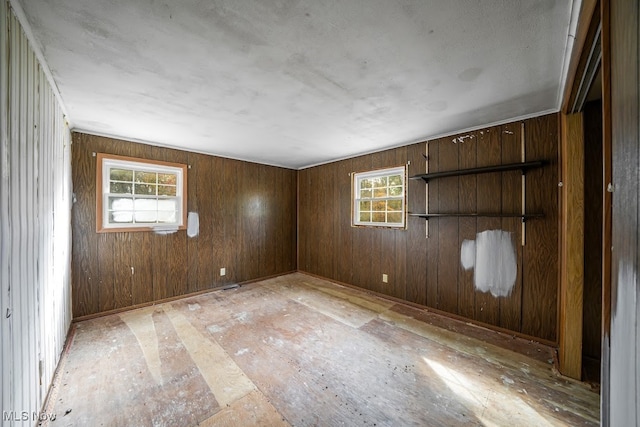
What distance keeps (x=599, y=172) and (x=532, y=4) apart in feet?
6.26

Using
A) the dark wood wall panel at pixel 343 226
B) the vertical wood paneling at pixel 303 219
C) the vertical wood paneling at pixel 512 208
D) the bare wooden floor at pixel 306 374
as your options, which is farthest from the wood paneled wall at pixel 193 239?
the vertical wood paneling at pixel 512 208

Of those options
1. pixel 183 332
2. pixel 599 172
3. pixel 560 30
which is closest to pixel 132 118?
pixel 183 332

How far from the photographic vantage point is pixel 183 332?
265 cm

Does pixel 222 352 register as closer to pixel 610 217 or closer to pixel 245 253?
pixel 245 253

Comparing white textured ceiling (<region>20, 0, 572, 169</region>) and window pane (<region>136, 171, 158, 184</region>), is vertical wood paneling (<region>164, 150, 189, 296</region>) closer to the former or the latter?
window pane (<region>136, 171, 158, 184</region>)

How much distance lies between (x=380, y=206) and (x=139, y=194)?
3712 millimetres

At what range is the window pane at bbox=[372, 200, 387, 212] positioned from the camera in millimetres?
3859

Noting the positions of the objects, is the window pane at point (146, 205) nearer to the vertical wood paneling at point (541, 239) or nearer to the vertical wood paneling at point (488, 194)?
the vertical wood paneling at point (488, 194)

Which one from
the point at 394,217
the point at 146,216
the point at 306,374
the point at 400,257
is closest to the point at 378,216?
the point at 394,217

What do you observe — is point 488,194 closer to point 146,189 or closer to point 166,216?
point 166,216

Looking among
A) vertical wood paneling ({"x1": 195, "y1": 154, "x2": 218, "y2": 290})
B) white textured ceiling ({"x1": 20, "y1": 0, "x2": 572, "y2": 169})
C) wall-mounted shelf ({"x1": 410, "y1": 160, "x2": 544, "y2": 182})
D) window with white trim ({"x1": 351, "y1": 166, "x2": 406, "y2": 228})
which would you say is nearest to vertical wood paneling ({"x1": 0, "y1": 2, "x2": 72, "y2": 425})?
white textured ceiling ({"x1": 20, "y1": 0, "x2": 572, "y2": 169})

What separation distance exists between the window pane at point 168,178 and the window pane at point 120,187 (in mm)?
397

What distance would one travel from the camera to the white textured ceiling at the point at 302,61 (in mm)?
1210

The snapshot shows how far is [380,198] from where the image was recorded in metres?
3.90
